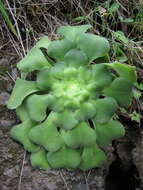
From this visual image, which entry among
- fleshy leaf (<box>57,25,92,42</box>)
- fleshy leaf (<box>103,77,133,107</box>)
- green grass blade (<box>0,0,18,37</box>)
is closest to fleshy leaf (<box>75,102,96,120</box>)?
fleshy leaf (<box>103,77,133,107</box>)

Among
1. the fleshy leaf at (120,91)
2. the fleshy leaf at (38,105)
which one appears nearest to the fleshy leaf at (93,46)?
the fleshy leaf at (120,91)

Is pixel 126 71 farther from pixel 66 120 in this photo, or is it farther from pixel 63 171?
pixel 63 171

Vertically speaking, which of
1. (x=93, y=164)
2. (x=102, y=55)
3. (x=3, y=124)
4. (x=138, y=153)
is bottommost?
(x=138, y=153)

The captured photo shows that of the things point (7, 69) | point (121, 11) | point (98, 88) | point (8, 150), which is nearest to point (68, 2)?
point (121, 11)

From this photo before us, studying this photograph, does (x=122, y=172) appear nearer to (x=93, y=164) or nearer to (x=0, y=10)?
(x=93, y=164)

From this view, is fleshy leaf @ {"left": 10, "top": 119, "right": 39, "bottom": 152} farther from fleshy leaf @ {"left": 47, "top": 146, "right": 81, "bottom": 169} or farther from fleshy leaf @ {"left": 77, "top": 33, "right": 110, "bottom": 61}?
fleshy leaf @ {"left": 77, "top": 33, "right": 110, "bottom": 61}
